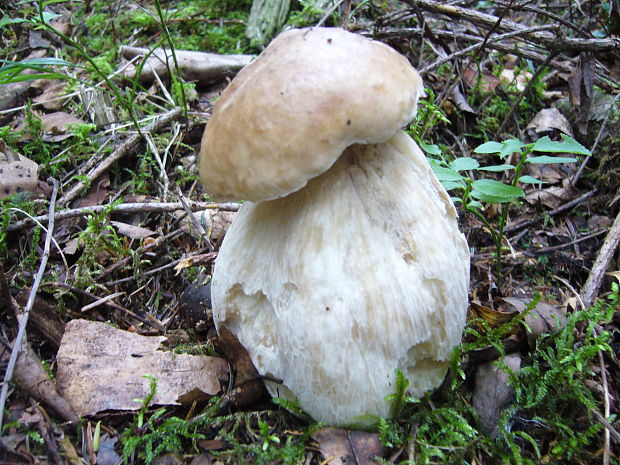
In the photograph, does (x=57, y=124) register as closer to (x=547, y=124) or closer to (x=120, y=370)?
(x=120, y=370)

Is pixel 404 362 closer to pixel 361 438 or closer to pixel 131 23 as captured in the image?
pixel 361 438

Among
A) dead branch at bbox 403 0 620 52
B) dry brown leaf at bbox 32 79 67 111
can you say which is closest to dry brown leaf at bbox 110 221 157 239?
dry brown leaf at bbox 32 79 67 111

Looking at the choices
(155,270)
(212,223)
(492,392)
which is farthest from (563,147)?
(155,270)

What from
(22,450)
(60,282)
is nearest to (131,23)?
(60,282)

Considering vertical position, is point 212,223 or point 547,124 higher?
point 547,124

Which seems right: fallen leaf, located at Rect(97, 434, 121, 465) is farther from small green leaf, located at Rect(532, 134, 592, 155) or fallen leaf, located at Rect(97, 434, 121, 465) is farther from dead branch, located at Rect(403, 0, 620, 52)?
dead branch, located at Rect(403, 0, 620, 52)

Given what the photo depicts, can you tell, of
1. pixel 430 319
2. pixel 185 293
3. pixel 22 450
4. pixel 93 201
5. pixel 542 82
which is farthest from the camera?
pixel 542 82

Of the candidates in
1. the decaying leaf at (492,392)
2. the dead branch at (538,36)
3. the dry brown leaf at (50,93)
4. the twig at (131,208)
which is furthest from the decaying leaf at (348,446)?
the dry brown leaf at (50,93)
